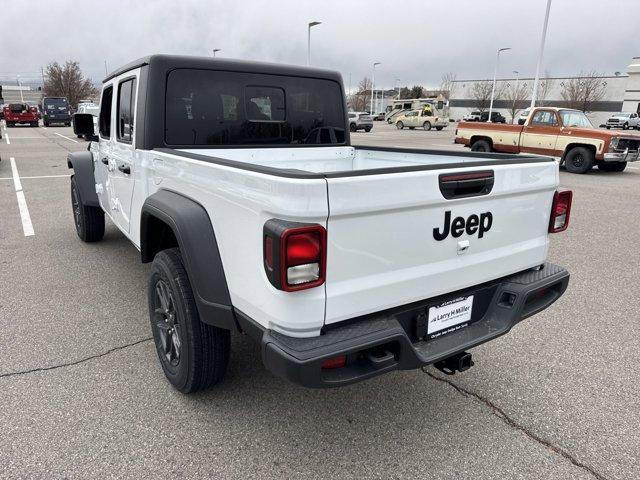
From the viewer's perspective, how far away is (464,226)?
242cm

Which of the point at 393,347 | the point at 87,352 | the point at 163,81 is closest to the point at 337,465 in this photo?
the point at 393,347

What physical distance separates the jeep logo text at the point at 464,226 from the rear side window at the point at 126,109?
96.2 inches

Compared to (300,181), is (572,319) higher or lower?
lower

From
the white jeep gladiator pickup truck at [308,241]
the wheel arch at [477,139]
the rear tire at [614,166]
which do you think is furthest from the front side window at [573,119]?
the white jeep gladiator pickup truck at [308,241]

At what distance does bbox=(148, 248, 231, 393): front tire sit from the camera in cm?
264

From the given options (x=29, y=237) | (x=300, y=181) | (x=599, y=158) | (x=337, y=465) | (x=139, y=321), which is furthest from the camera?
(x=599, y=158)

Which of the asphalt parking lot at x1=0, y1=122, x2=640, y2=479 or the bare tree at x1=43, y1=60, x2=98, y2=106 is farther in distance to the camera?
the bare tree at x1=43, y1=60, x2=98, y2=106

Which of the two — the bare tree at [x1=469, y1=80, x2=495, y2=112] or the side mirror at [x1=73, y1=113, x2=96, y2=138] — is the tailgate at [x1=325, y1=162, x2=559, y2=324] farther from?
the bare tree at [x1=469, y1=80, x2=495, y2=112]

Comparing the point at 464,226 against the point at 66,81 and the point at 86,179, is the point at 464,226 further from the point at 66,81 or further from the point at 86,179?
the point at 66,81

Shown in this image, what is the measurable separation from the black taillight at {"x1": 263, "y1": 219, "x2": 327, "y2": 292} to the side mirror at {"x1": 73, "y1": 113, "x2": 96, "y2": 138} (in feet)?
12.5

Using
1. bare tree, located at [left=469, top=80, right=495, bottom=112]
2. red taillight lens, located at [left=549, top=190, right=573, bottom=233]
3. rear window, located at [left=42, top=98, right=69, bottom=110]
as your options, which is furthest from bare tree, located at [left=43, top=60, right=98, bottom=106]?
red taillight lens, located at [left=549, top=190, right=573, bottom=233]

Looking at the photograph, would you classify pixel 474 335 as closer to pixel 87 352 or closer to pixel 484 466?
pixel 484 466

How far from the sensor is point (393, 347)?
7.21ft

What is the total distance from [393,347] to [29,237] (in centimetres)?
589
